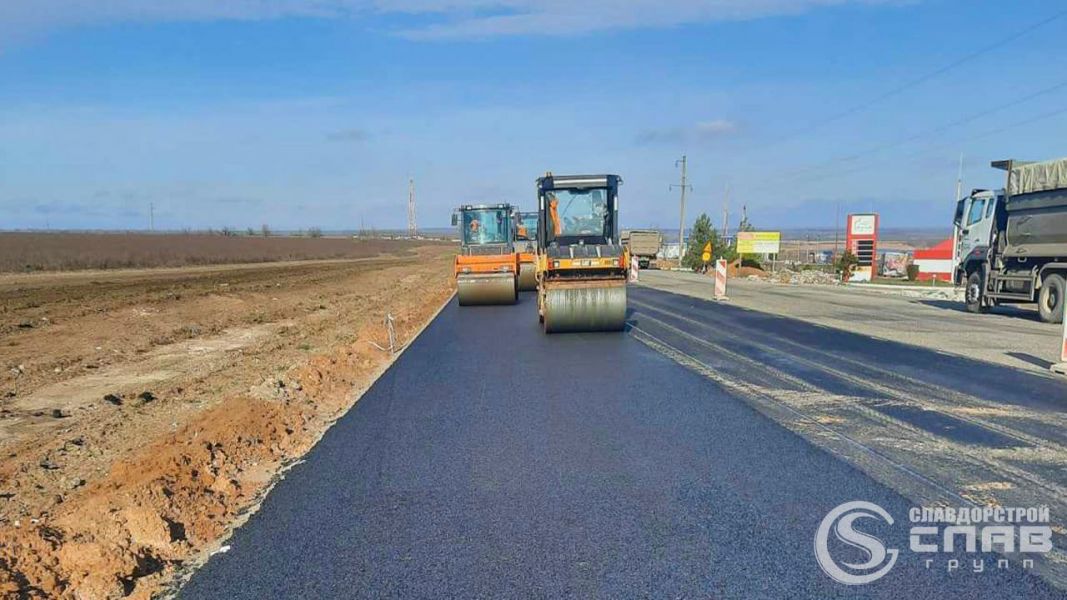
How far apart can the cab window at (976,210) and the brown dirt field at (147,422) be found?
579 inches

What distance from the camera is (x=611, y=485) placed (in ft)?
18.6

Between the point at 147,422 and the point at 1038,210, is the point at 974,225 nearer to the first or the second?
the point at 1038,210

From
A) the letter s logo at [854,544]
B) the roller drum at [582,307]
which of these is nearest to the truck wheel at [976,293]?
the roller drum at [582,307]

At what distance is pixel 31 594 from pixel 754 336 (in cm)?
1218

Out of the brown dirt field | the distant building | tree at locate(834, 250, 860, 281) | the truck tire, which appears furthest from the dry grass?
the distant building

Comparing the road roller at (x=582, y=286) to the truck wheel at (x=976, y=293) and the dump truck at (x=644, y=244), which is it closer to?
the truck wheel at (x=976, y=293)

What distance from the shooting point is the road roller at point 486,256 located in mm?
20984

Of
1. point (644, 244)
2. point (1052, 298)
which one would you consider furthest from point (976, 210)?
point (644, 244)

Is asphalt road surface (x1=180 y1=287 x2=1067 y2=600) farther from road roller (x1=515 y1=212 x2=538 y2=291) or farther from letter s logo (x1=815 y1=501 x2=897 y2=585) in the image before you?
road roller (x1=515 y1=212 x2=538 y2=291)

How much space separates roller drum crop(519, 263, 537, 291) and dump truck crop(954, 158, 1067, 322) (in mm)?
12875

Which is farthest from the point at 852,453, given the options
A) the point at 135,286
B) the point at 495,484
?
the point at 135,286

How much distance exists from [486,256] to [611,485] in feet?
52.6

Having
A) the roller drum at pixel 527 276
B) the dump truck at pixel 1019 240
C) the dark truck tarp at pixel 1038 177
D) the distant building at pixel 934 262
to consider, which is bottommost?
the distant building at pixel 934 262

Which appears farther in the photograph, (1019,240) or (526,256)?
(526,256)
